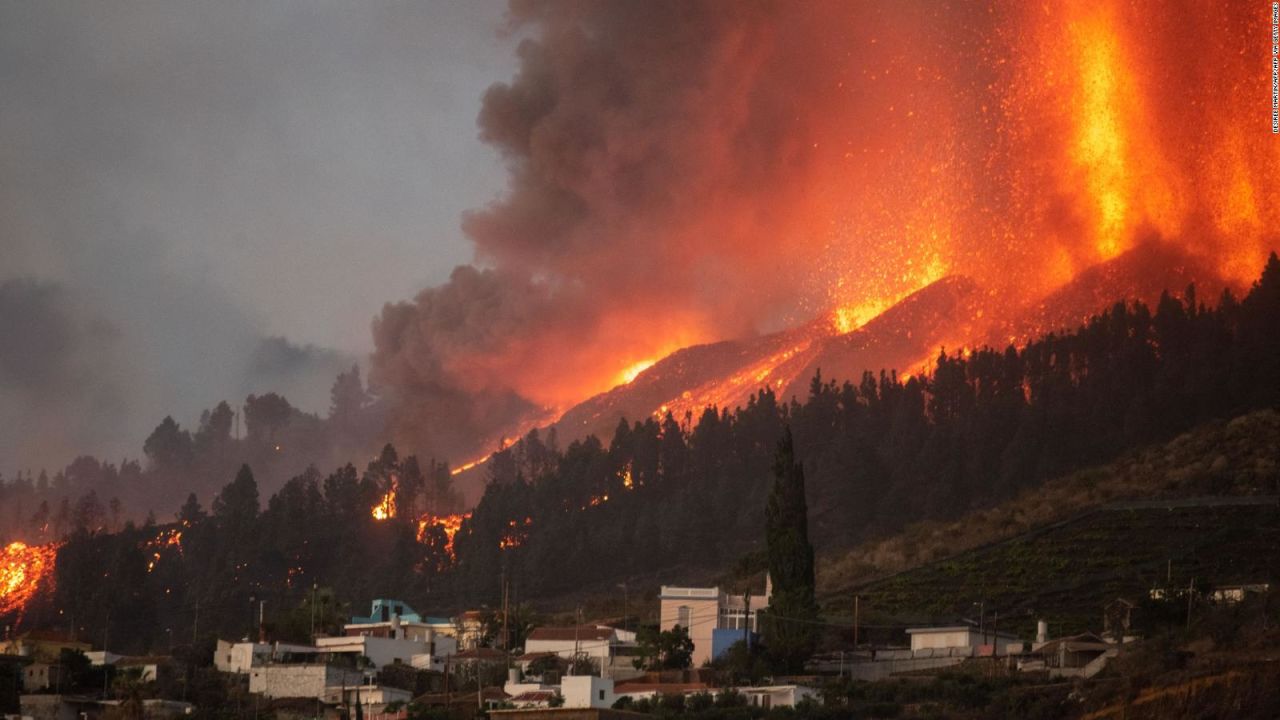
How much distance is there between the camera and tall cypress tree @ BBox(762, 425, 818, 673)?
6625 centimetres

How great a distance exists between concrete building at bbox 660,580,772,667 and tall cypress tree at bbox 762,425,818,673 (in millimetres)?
2444

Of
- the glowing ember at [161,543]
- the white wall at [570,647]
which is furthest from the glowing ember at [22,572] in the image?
the white wall at [570,647]

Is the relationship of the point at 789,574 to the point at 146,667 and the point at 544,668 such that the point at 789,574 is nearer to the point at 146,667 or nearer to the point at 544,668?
the point at 544,668

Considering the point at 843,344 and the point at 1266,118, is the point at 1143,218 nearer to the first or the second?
the point at 1266,118

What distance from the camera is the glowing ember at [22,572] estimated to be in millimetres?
130988

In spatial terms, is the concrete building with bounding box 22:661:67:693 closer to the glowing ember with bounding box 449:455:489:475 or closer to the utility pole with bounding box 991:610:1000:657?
the utility pole with bounding box 991:610:1000:657

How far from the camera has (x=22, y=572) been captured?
14162 centimetres

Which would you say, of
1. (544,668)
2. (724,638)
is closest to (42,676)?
(544,668)

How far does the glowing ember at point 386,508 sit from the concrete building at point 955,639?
7297 centimetres

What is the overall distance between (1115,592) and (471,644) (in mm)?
29484

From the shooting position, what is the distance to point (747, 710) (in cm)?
5716

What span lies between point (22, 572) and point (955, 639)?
313 feet

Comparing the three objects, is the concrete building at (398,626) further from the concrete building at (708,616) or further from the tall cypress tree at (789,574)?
the tall cypress tree at (789,574)

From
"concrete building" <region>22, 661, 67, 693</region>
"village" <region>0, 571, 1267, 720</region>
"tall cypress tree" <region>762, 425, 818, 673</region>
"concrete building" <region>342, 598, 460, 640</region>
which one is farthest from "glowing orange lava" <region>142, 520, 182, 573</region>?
"tall cypress tree" <region>762, 425, 818, 673</region>
